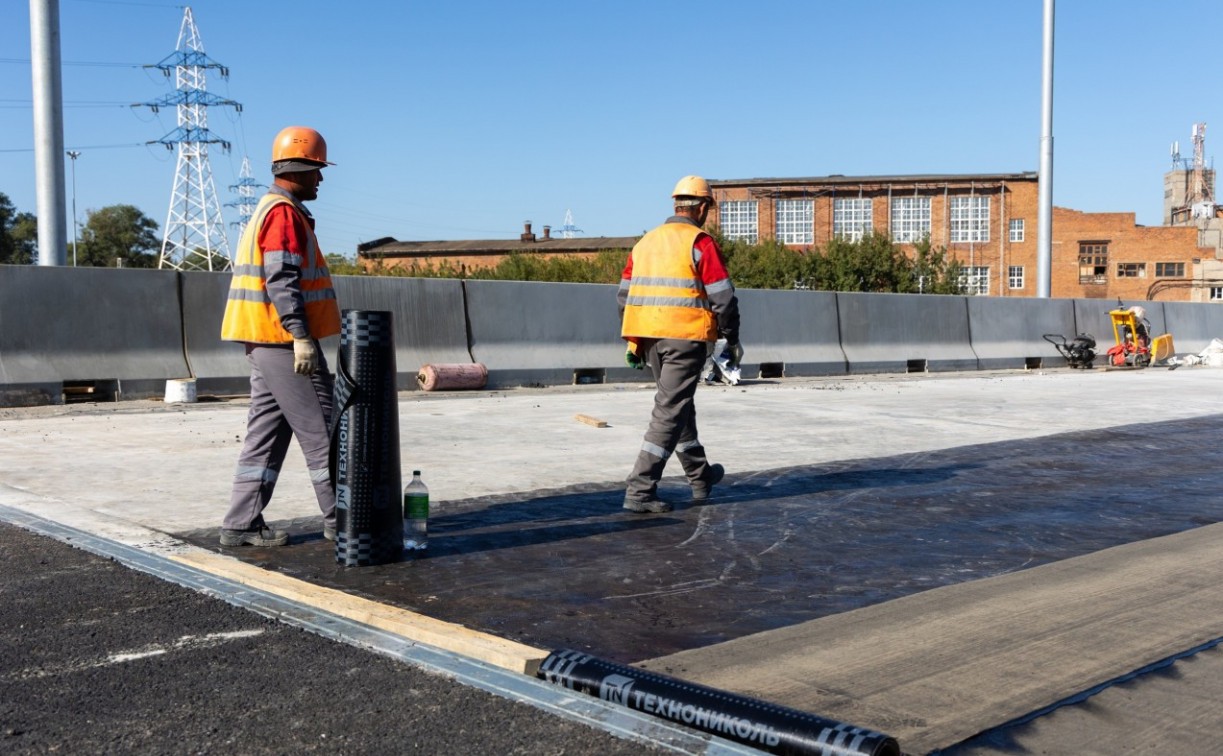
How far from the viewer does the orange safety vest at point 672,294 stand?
7281 millimetres

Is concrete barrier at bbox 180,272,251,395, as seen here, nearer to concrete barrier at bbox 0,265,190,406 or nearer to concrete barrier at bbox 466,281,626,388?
concrete barrier at bbox 0,265,190,406

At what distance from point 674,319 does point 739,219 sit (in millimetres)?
85079

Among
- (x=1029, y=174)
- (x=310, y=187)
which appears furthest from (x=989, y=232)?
(x=310, y=187)

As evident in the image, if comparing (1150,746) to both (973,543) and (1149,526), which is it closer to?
(973,543)

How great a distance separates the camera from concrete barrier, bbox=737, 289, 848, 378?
2050 centimetres

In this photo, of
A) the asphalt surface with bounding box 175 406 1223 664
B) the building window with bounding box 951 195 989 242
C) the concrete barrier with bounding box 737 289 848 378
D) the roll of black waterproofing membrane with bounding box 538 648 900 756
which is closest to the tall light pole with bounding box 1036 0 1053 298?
the concrete barrier with bounding box 737 289 848 378

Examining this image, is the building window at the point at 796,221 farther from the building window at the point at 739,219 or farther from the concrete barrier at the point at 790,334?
the concrete barrier at the point at 790,334

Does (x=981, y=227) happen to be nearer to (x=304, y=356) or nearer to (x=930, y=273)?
(x=930, y=273)

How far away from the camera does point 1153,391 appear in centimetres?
1827

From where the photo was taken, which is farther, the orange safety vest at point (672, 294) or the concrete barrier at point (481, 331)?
the concrete barrier at point (481, 331)

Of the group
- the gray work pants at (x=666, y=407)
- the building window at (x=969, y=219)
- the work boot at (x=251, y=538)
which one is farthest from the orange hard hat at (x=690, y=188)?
the building window at (x=969, y=219)

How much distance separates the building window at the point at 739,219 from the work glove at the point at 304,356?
85954 millimetres

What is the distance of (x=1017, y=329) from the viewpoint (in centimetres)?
2630

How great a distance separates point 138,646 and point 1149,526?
5274 millimetres
